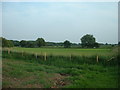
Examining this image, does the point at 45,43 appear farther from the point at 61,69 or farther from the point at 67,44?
the point at 61,69

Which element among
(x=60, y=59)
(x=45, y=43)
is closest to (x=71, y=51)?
(x=60, y=59)

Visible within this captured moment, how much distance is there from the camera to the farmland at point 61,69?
8.91 ft

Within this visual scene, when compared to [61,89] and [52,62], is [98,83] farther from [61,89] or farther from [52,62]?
[52,62]

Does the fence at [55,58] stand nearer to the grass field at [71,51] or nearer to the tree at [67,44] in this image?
the grass field at [71,51]

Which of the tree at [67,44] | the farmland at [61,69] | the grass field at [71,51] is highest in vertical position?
the tree at [67,44]

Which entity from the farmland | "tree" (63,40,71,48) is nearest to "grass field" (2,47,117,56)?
the farmland

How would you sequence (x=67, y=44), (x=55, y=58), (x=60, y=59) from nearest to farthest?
(x=67, y=44) < (x=60, y=59) < (x=55, y=58)

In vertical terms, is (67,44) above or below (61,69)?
above

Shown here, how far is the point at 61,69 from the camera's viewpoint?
3812 mm

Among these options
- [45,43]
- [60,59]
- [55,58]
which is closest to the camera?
[45,43]

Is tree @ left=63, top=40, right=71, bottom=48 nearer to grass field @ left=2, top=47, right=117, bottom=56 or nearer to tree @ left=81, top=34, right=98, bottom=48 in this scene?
grass field @ left=2, top=47, right=117, bottom=56

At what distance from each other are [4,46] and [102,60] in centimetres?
279

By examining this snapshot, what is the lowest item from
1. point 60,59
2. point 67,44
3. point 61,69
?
point 61,69

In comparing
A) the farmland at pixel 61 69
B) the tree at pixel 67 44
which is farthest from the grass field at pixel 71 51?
the tree at pixel 67 44
